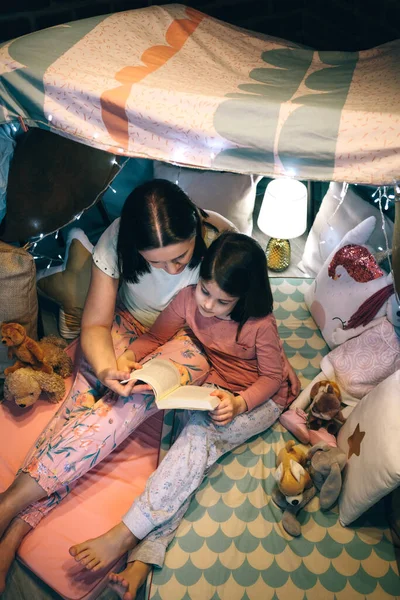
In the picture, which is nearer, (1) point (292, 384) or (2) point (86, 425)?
(2) point (86, 425)

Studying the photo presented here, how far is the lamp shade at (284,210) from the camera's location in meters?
2.23

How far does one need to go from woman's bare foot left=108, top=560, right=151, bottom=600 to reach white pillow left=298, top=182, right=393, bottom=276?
128 cm

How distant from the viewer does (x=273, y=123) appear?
3.91 ft

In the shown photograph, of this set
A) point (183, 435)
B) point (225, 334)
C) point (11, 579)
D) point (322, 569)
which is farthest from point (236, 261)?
point (11, 579)

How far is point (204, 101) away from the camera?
1.23 meters

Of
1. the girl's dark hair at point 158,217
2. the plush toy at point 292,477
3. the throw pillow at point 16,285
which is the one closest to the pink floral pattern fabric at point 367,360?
the plush toy at point 292,477

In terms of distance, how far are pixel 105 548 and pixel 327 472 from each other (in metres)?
0.66

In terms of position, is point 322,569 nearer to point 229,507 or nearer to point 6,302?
point 229,507

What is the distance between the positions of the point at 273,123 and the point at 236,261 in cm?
44

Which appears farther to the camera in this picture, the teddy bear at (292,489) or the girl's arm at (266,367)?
the girl's arm at (266,367)

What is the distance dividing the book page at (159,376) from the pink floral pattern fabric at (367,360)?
569 mm

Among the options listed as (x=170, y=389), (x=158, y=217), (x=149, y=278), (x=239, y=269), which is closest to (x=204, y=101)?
(x=158, y=217)

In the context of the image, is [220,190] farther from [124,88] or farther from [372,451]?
[372,451]

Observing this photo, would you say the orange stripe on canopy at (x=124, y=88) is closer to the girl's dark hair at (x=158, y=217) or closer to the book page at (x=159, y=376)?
the girl's dark hair at (x=158, y=217)
